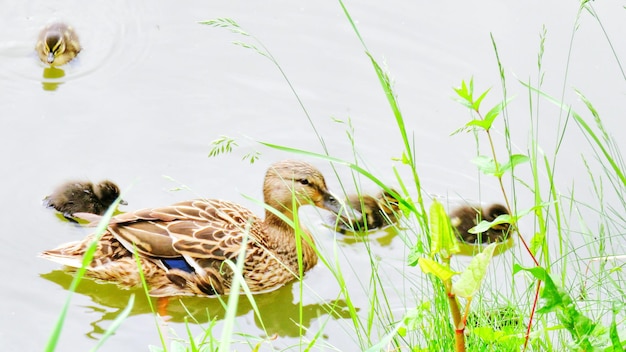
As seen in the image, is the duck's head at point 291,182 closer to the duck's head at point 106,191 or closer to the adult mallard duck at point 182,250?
the adult mallard duck at point 182,250

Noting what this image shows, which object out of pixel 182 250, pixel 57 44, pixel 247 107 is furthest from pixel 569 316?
pixel 57 44

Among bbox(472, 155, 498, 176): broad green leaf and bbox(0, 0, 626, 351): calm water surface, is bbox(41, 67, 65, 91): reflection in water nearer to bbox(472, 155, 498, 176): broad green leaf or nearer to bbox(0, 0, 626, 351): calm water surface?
bbox(0, 0, 626, 351): calm water surface

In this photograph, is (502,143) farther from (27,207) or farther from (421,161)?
(27,207)

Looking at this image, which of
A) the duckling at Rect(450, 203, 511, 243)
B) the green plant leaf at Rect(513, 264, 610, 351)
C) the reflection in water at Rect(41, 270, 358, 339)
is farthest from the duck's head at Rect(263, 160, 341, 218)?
the green plant leaf at Rect(513, 264, 610, 351)

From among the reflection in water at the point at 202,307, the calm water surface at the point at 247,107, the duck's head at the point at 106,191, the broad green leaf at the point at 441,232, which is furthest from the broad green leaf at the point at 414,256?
the duck's head at the point at 106,191

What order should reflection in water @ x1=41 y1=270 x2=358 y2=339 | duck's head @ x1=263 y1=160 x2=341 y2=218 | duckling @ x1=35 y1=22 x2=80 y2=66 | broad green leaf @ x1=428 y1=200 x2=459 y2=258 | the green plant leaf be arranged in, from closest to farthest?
broad green leaf @ x1=428 y1=200 x2=459 y2=258, the green plant leaf, reflection in water @ x1=41 y1=270 x2=358 y2=339, duck's head @ x1=263 y1=160 x2=341 y2=218, duckling @ x1=35 y1=22 x2=80 y2=66

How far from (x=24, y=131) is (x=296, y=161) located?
4.55 feet

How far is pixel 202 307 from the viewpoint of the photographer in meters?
3.86

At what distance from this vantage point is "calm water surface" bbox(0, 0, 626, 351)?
3.87 metres

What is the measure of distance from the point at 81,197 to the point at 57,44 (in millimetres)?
1082

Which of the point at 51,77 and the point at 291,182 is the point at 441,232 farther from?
the point at 51,77

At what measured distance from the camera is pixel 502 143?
453cm

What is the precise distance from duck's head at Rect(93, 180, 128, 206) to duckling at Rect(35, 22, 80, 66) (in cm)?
103

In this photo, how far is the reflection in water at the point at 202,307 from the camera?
12.2ft
